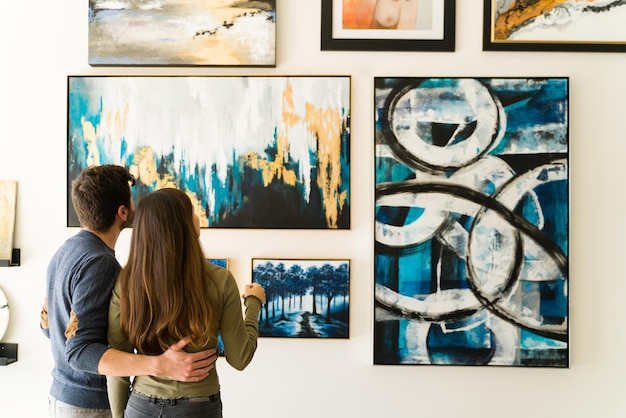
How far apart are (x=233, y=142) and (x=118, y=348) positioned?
86 cm

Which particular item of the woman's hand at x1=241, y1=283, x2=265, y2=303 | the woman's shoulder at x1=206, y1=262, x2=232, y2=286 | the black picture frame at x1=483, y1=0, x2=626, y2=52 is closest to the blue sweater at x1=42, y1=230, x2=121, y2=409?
the woman's shoulder at x1=206, y1=262, x2=232, y2=286

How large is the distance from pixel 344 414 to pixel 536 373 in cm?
73

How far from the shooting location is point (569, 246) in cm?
181

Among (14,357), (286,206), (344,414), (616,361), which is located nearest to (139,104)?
(286,206)

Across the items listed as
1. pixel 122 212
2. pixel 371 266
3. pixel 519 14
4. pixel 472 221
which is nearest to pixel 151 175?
pixel 122 212

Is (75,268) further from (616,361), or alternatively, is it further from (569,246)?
(616,361)

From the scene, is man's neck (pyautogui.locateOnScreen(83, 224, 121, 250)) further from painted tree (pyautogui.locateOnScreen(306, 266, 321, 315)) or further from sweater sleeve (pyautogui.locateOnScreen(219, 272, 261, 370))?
painted tree (pyautogui.locateOnScreen(306, 266, 321, 315))

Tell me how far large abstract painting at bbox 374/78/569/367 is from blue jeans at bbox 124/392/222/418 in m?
0.75

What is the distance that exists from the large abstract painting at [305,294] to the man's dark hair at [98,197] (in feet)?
2.00

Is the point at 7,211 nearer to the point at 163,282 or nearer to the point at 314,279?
the point at 163,282

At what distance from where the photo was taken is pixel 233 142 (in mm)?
1840

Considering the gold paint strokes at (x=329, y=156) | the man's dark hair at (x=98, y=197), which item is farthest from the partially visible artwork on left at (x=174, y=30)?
the man's dark hair at (x=98, y=197)

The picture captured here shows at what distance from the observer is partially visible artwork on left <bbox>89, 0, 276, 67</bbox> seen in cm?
184

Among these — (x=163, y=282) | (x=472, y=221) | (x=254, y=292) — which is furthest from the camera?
(x=472, y=221)
